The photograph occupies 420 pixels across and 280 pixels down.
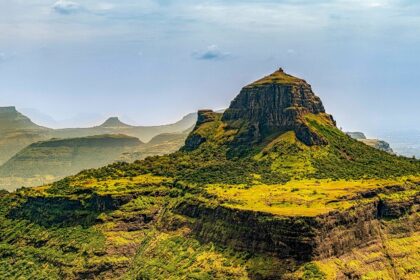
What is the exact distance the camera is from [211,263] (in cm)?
17062

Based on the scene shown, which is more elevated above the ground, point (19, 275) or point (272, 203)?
point (272, 203)

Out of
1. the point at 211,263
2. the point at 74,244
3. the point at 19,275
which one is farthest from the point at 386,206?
the point at 19,275

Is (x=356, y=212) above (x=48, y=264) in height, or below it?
above

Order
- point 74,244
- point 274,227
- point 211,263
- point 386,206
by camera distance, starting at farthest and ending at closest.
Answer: point 74,244
point 386,206
point 211,263
point 274,227

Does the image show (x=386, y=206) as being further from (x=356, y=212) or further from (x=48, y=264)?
(x=48, y=264)

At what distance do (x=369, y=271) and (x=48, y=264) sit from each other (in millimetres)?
97824

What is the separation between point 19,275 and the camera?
636 ft

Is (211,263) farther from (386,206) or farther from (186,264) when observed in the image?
(386,206)

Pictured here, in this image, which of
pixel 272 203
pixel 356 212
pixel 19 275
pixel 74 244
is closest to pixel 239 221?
pixel 272 203

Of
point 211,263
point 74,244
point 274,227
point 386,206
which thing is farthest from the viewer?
point 74,244

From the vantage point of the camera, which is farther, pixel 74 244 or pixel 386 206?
pixel 74 244

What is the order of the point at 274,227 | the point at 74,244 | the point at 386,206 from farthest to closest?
the point at 74,244, the point at 386,206, the point at 274,227

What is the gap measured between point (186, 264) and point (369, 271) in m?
50.1

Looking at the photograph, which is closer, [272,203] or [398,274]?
[398,274]
